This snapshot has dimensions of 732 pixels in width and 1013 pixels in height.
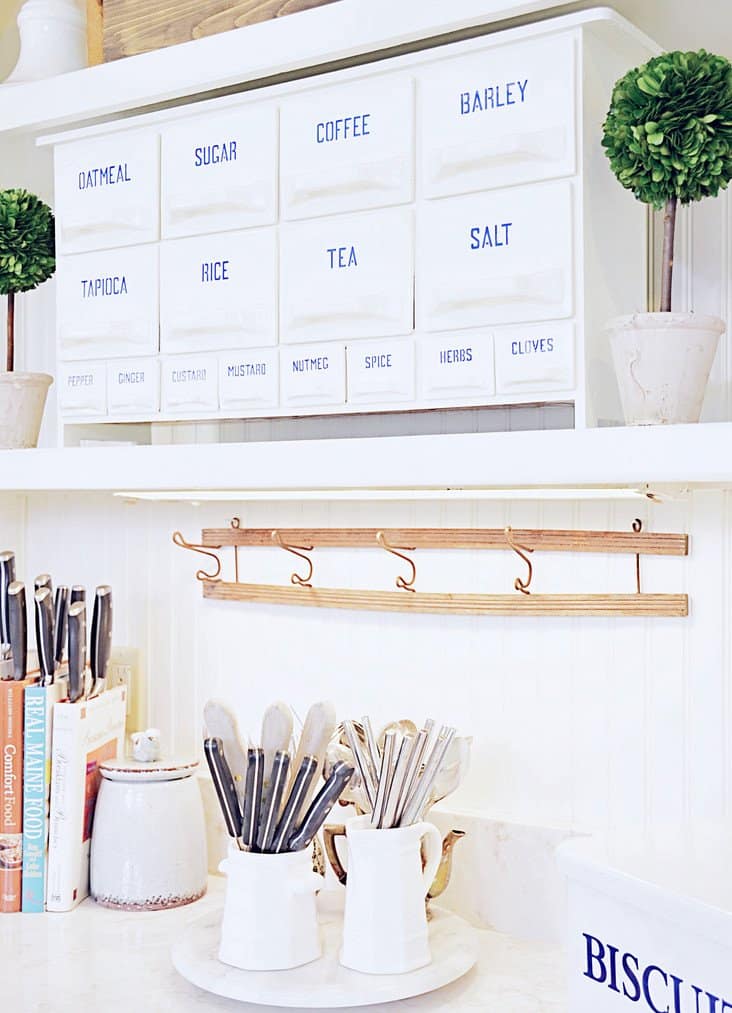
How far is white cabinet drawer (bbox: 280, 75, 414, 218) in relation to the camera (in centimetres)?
121

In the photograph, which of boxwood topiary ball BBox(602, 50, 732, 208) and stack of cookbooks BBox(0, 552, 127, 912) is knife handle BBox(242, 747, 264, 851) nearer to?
stack of cookbooks BBox(0, 552, 127, 912)

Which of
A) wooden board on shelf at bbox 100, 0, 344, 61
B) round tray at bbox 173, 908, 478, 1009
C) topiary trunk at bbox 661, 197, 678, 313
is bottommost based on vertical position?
round tray at bbox 173, 908, 478, 1009

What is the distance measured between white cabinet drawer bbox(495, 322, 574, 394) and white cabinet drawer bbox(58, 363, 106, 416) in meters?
0.49

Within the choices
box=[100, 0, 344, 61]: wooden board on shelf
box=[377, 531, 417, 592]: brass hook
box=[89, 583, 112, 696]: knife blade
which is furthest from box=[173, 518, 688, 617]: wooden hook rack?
box=[100, 0, 344, 61]: wooden board on shelf

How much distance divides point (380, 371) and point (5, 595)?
0.65 m

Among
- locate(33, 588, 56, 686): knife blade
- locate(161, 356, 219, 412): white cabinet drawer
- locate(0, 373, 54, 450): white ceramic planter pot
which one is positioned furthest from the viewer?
locate(33, 588, 56, 686): knife blade

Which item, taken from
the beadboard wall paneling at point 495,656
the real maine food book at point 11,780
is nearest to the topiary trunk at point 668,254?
the beadboard wall paneling at point 495,656

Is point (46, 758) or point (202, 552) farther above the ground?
point (202, 552)

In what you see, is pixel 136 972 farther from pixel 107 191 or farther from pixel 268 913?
pixel 107 191

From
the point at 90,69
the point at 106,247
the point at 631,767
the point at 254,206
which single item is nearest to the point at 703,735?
the point at 631,767

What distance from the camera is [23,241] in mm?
1452

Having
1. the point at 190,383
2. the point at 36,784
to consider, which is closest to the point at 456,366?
the point at 190,383

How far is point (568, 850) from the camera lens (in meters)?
1.12

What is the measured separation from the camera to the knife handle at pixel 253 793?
130 centimetres
